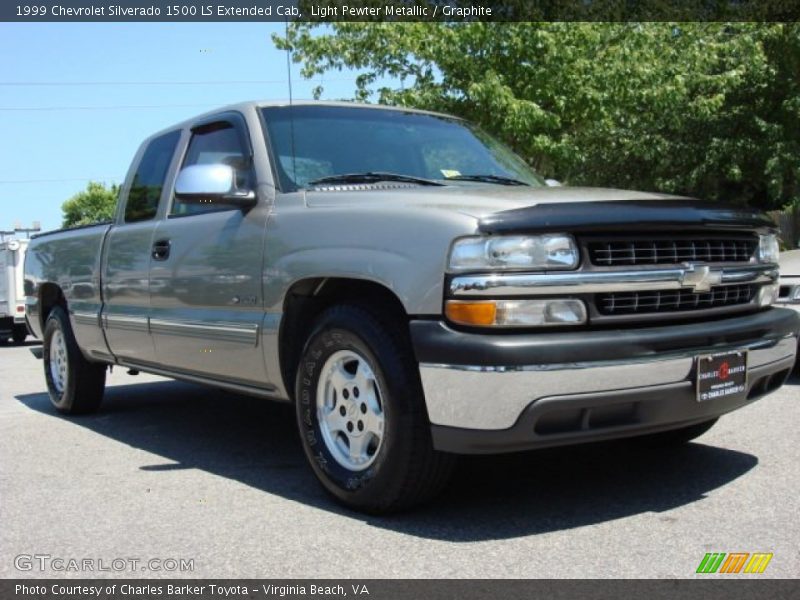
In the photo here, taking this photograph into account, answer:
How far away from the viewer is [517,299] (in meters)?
3.43

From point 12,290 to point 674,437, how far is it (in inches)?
639

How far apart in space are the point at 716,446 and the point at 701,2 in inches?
527

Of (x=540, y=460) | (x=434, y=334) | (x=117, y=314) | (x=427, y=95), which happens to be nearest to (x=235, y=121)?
(x=117, y=314)

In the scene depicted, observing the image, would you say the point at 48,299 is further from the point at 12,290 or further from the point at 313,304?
the point at 12,290

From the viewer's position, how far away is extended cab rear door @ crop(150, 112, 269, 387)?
457 cm

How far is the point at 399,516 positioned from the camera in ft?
12.8

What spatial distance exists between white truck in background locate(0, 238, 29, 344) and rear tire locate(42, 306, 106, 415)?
11817 mm

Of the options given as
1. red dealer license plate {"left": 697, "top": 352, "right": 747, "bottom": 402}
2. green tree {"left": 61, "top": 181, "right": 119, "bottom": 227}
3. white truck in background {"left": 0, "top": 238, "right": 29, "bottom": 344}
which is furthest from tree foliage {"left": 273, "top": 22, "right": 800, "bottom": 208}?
green tree {"left": 61, "top": 181, "right": 119, "bottom": 227}

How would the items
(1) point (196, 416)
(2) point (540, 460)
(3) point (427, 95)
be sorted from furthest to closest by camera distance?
(3) point (427, 95) → (1) point (196, 416) → (2) point (540, 460)

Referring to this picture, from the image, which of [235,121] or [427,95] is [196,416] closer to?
[235,121]

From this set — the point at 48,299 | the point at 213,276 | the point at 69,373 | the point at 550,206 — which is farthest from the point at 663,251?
the point at 48,299

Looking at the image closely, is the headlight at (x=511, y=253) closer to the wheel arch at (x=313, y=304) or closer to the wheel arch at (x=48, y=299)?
the wheel arch at (x=313, y=304)

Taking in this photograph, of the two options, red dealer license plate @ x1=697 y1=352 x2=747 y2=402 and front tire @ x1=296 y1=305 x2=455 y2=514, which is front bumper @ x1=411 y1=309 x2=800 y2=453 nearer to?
red dealer license plate @ x1=697 y1=352 x2=747 y2=402

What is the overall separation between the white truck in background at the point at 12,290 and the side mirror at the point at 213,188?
1485cm
